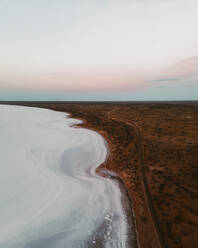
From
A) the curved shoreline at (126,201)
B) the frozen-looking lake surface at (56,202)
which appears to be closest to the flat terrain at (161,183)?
the curved shoreline at (126,201)

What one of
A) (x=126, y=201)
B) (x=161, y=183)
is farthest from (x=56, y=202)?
(x=161, y=183)

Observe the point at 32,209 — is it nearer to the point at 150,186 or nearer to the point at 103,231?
the point at 103,231

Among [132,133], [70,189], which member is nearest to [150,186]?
[70,189]

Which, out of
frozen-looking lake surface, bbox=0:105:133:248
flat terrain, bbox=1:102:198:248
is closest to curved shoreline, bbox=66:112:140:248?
flat terrain, bbox=1:102:198:248

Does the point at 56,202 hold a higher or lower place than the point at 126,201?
higher

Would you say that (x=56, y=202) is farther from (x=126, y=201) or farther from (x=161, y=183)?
(x=161, y=183)

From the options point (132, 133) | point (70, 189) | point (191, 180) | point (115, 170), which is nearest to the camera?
point (70, 189)

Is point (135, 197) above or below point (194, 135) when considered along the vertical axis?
below

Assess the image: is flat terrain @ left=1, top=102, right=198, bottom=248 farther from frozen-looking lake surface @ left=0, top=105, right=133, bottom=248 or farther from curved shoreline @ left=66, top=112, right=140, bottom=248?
frozen-looking lake surface @ left=0, top=105, right=133, bottom=248

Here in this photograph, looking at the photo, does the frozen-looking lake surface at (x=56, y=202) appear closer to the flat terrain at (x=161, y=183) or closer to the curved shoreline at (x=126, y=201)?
the curved shoreline at (x=126, y=201)
